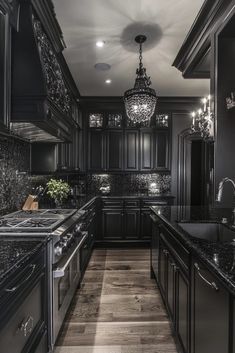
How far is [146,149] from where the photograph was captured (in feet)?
18.1

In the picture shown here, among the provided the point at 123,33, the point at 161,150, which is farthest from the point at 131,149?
the point at 123,33

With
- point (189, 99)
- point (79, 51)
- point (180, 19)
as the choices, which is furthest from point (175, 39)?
point (189, 99)

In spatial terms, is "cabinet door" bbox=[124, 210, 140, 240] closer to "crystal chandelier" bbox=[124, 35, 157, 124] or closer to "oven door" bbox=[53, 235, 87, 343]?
"crystal chandelier" bbox=[124, 35, 157, 124]

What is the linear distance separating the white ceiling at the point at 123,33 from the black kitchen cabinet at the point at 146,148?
1.23 m

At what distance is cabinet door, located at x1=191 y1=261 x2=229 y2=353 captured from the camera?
1128 mm

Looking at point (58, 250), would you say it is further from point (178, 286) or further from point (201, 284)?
point (201, 284)

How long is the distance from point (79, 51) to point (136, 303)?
320cm

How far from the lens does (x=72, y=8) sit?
2.58 metres

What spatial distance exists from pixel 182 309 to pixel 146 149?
398 cm

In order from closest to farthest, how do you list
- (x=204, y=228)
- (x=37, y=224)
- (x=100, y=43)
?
1. (x=37, y=224)
2. (x=204, y=228)
3. (x=100, y=43)

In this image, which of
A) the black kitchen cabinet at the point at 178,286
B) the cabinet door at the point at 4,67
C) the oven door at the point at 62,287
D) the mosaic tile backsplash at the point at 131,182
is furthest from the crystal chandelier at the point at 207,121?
the mosaic tile backsplash at the point at 131,182

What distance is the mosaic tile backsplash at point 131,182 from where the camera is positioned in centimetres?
578

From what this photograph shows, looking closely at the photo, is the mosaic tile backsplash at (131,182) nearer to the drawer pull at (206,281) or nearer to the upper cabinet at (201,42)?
the upper cabinet at (201,42)

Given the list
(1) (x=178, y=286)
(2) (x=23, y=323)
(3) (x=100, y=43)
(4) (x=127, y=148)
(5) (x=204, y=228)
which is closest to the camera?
(2) (x=23, y=323)
